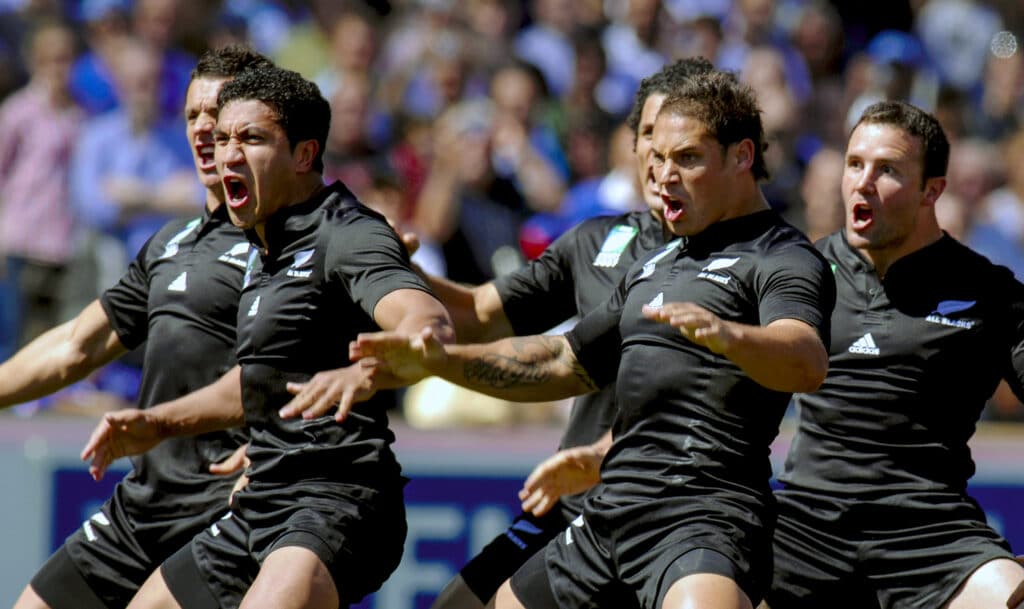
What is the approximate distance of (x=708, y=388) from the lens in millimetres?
5469

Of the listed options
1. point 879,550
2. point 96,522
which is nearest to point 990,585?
point 879,550

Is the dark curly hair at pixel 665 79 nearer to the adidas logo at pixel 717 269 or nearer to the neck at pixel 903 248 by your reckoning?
the neck at pixel 903 248

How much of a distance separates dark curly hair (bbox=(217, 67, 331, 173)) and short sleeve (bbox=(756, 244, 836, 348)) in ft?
5.85

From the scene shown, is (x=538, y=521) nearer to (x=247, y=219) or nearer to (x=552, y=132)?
(x=247, y=219)

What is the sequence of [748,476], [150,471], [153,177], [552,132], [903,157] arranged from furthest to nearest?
[552,132], [153,177], [150,471], [903,157], [748,476]

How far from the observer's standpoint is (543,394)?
19.5 feet

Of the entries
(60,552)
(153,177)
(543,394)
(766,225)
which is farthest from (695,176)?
(153,177)

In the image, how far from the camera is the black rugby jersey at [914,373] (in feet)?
20.5

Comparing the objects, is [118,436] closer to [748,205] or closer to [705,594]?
[705,594]

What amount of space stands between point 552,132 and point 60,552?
6591 millimetres

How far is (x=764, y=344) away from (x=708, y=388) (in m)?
0.59

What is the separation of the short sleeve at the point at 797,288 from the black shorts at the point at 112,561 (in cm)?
264

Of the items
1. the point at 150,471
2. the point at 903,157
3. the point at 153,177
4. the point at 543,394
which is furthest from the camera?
the point at 153,177

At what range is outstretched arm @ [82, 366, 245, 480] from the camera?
609 centimetres
